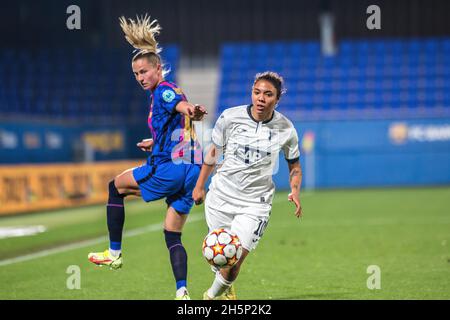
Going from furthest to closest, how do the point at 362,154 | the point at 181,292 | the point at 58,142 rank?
the point at 362,154, the point at 58,142, the point at 181,292

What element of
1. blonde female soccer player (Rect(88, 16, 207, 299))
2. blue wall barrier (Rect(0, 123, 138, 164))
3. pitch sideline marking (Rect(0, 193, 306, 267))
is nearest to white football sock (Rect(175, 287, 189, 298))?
blonde female soccer player (Rect(88, 16, 207, 299))

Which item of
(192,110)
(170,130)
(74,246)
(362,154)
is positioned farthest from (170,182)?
(362,154)

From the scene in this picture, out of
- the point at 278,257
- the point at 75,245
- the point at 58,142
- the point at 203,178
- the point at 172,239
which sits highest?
the point at 203,178

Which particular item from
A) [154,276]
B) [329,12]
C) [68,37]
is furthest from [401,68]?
[154,276]

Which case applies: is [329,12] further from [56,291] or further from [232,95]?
[56,291]

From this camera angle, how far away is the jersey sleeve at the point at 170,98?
283 inches

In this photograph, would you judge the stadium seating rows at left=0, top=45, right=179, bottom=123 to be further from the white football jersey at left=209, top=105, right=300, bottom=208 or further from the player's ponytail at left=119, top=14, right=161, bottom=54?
the white football jersey at left=209, top=105, right=300, bottom=208

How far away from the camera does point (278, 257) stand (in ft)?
36.4

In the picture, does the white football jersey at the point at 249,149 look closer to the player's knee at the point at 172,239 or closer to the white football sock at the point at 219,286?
the player's knee at the point at 172,239

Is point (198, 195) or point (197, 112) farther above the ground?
point (197, 112)

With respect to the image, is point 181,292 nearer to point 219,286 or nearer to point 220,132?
point 219,286

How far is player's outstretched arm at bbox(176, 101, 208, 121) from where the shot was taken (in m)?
6.59

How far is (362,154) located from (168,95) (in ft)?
76.7

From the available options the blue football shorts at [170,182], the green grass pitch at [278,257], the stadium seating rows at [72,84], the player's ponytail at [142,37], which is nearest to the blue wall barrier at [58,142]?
the green grass pitch at [278,257]
